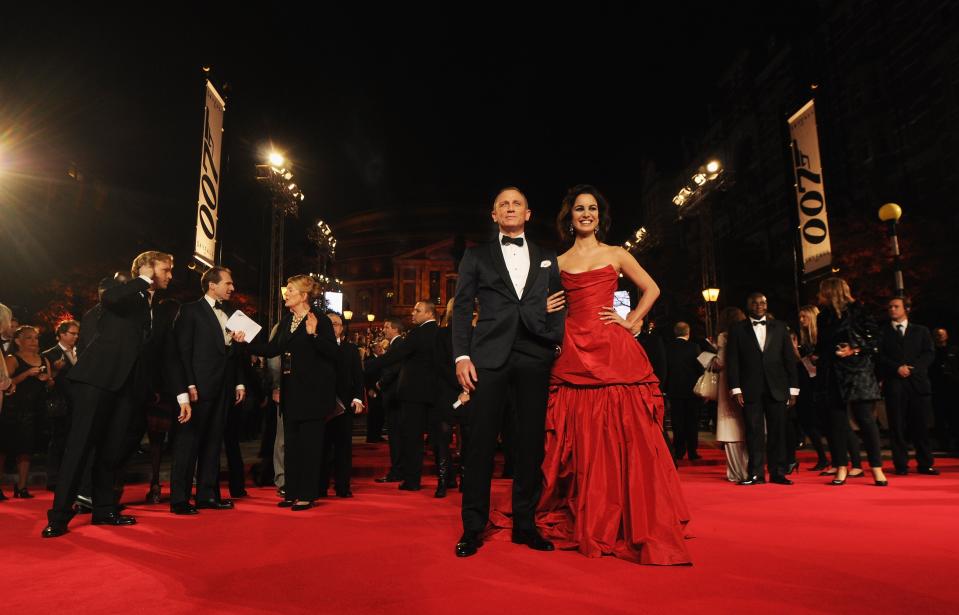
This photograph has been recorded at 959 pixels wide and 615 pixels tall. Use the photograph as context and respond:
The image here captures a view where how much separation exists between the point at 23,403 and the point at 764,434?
7.63m

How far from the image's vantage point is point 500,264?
131 inches

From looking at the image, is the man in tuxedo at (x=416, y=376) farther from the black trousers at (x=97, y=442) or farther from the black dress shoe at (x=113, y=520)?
the black dress shoe at (x=113, y=520)

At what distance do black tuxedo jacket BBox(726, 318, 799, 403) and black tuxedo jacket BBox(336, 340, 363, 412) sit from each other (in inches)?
152

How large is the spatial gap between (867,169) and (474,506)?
31.1 meters

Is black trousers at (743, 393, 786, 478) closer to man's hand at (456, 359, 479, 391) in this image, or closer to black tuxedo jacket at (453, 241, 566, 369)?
black tuxedo jacket at (453, 241, 566, 369)

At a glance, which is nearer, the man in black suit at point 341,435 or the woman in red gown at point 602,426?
the woman in red gown at point 602,426

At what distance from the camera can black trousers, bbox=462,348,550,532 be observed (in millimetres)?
3154

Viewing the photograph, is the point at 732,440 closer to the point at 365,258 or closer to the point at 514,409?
the point at 514,409

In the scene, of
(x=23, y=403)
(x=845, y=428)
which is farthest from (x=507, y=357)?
(x=23, y=403)

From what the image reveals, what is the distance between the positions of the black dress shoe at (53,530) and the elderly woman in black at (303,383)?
4.94ft

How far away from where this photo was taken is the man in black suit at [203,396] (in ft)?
15.3

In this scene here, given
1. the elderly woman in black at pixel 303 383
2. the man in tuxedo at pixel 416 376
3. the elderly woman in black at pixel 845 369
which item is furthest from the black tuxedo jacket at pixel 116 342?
the elderly woman in black at pixel 845 369

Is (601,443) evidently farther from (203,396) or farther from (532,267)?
(203,396)

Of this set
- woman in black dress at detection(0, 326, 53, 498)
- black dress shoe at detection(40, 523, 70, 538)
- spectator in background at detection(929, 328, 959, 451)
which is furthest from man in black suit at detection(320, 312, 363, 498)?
spectator in background at detection(929, 328, 959, 451)
